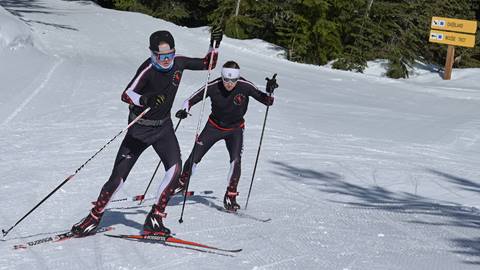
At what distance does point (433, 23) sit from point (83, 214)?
1906 centimetres

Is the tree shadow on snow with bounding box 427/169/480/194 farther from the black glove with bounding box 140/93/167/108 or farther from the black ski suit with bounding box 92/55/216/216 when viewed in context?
the black glove with bounding box 140/93/167/108

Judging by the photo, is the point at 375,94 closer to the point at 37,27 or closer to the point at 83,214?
the point at 37,27

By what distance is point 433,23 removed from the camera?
78.4ft

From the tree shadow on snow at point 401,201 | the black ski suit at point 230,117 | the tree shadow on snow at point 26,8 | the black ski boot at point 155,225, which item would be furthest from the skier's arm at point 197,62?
the tree shadow on snow at point 26,8

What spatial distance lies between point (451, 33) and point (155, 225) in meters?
19.8

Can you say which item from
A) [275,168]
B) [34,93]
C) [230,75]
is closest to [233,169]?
[230,75]

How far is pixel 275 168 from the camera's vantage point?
1063 centimetres

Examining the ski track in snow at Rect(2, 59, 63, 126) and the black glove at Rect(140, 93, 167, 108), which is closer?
the black glove at Rect(140, 93, 167, 108)

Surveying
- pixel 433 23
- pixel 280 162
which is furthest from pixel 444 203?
pixel 433 23

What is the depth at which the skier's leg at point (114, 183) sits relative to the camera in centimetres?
634

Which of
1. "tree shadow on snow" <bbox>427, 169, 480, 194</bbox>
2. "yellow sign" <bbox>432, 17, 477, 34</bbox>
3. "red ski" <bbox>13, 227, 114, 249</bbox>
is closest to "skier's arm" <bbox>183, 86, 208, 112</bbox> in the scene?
"red ski" <bbox>13, 227, 114, 249</bbox>

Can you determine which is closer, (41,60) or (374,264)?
(374,264)

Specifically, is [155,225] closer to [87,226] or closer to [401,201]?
[87,226]

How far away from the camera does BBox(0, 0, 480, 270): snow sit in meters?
6.23
